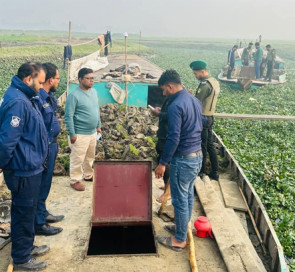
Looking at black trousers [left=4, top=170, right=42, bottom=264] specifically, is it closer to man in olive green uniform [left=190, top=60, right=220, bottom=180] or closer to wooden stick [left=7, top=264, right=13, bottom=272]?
wooden stick [left=7, top=264, right=13, bottom=272]

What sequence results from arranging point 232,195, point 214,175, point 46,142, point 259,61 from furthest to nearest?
1. point 259,61
2. point 214,175
3. point 232,195
4. point 46,142

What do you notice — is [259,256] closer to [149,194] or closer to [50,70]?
[149,194]

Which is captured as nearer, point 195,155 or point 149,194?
point 195,155

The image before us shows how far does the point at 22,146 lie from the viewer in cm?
312

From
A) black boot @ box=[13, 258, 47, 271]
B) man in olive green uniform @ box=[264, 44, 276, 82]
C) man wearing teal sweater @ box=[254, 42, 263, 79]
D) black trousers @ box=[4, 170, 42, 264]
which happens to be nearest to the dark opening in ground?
black boot @ box=[13, 258, 47, 271]

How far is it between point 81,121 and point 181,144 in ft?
6.99

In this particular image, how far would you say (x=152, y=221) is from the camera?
4.55m

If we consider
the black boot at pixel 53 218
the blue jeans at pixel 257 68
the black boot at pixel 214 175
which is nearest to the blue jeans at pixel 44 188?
the black boot at pixel 53 218

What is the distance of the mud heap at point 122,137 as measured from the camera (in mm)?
6949

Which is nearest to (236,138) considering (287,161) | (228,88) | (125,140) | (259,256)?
(287,161)

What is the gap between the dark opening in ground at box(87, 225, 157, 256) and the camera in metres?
4.75

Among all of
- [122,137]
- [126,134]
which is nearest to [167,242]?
[122,137]

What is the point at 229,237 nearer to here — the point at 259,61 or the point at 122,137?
the point at 122,137

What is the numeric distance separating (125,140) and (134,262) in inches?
163
